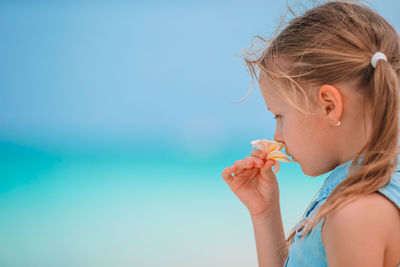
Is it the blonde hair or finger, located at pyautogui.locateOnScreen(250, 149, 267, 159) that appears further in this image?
finger, located at pyautogui.locateOnScreen(250, 149, 267, 159)

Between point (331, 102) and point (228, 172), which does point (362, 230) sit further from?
point (228, 172)

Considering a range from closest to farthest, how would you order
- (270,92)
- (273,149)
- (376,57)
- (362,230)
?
(362,230), (376,57), (270,92), (273,149)

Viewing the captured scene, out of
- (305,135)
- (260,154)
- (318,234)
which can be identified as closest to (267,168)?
(260,154)

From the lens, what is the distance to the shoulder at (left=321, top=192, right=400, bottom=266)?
0.58 meters

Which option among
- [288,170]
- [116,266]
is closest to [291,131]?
[116,266]

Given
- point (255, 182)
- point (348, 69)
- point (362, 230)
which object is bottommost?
point (362, 230)

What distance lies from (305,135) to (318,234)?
190mm

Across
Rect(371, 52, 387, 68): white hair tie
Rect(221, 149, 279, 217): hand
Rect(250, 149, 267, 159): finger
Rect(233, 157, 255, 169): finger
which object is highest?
Rect(371, 52, 387, 68): white hair tie

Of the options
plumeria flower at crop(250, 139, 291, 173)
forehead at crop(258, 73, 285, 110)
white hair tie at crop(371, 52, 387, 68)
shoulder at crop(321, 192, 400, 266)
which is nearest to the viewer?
shoulder at crop(321, 192, 400, 266)

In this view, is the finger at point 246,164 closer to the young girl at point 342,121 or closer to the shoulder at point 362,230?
the young girl at point 342,121

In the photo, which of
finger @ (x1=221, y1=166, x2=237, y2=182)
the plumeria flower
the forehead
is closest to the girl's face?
the forehead

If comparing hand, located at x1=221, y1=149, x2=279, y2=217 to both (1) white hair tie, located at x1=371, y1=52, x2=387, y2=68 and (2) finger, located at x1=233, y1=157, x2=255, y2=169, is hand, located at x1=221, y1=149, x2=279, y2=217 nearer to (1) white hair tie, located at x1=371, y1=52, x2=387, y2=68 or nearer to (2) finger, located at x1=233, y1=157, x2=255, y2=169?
(2) finger, located at x1=233, y1=157, x2=255, y2=169

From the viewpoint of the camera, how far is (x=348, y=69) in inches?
27.7

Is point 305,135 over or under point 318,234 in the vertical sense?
over
